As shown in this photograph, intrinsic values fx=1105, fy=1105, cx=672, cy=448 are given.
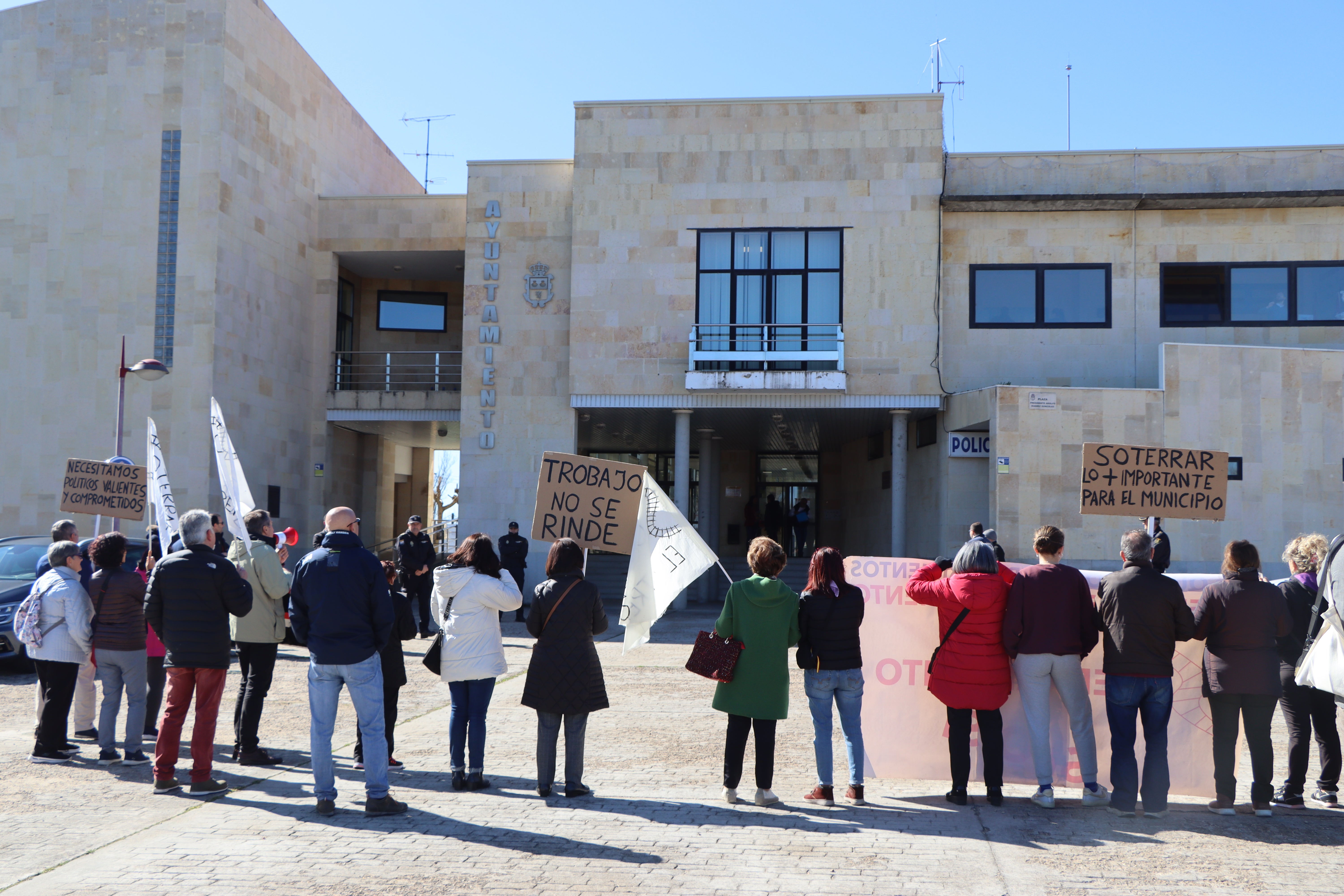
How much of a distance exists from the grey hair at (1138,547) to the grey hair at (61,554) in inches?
307

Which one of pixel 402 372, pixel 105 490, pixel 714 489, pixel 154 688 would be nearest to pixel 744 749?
pixel 154 688

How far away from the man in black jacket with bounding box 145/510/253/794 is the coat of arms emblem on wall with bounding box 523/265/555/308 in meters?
Answer: 16.1

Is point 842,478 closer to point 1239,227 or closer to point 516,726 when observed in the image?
point 1239,227

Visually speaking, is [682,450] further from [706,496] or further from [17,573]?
[17,573]

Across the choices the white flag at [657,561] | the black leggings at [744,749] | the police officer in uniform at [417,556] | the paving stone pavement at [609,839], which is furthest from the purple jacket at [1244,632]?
the police officer in uniform at [417,556]

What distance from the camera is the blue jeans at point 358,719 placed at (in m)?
6.77

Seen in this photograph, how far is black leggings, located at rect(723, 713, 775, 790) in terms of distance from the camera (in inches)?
278

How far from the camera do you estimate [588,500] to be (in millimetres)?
8281

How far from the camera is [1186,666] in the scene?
760 cm

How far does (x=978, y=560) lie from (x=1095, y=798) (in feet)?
5.70

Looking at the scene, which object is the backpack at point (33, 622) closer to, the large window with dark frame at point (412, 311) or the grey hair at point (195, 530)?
the grey hair at point (195, 530)

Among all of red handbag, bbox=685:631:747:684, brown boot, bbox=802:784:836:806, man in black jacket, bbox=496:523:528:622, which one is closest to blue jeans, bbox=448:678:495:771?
red handbag, bbox=685:631:747:684

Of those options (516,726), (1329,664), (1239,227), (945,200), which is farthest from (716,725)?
(1239,227)

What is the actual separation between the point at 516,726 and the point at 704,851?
4095 millimetres
